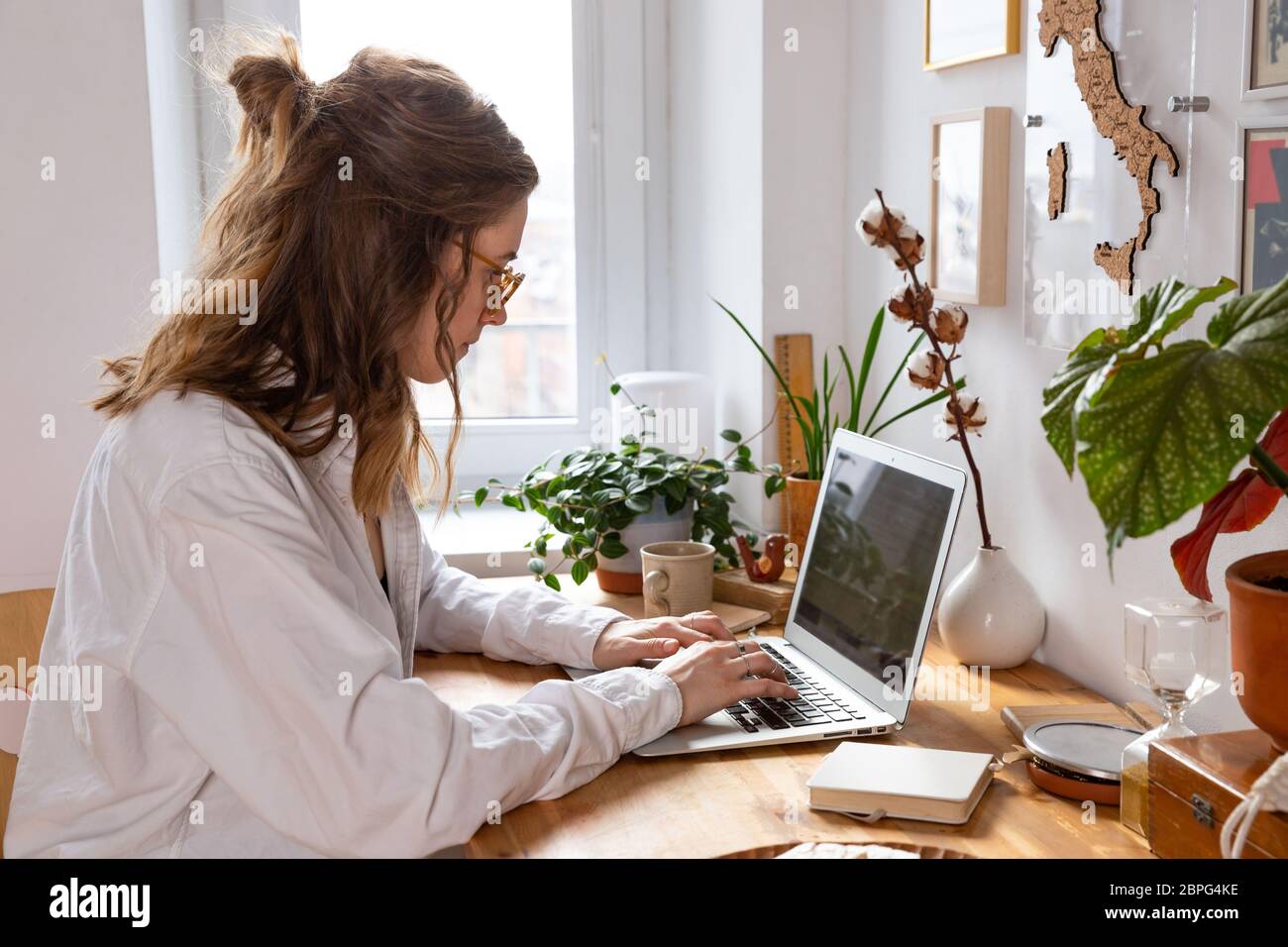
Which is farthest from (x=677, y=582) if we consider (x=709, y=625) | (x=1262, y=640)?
(x=1262, y=640)

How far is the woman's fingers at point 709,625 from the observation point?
1457 millimetres

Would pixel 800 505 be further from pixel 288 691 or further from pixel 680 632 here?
pixel 288 691

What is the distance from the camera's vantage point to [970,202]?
155 centimetres

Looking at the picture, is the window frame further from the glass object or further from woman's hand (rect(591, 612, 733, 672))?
the glass object

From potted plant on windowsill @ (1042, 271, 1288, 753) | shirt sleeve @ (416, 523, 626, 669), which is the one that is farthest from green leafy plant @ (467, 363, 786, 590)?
potted plant on windowsill @ (1042, 271, 1288, 753)

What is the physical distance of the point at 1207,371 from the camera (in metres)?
0.73

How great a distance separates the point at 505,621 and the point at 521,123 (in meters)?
1.25

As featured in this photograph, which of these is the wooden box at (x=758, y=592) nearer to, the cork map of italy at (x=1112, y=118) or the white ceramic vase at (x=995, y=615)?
the white ceramic vase at (x=995, y=615)

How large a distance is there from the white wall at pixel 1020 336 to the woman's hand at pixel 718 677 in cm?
35

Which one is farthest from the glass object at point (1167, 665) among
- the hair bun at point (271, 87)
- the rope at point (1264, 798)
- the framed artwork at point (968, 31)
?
the hair bun at point (271, 87)

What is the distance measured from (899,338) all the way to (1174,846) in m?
0.99

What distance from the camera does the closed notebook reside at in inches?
42.6

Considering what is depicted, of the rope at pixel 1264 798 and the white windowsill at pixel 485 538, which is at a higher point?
the rope at pixel 1264 798

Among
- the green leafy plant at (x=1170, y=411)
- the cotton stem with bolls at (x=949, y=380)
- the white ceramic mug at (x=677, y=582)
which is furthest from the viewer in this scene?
the white ceramic mug at (x=677, y=582)
